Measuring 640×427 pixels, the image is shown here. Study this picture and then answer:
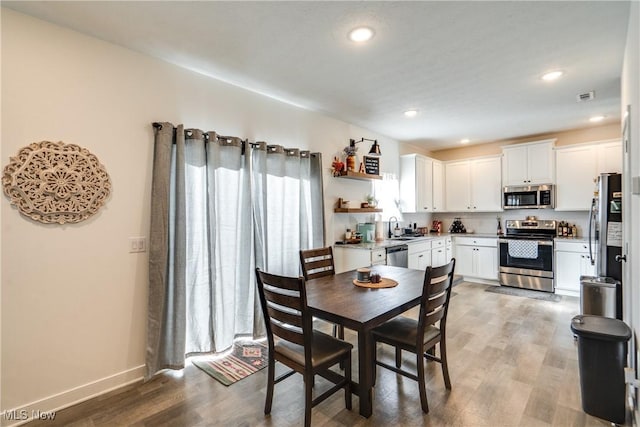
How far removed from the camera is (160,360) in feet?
8.36

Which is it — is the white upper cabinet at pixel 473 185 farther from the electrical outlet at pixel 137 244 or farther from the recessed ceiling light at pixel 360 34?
the electrical outlet at pixel 137 244

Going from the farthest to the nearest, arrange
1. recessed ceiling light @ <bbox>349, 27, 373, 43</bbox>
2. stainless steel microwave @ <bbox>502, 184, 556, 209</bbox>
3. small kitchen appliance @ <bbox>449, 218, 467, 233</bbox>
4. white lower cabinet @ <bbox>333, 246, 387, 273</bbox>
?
A: small kitchen appliance @ <bbox>449, 218, 467, 233</bbox> → stainless steel microwave @ <bbox>502, 184, 556, 209</bbox> → white lower cabinet @ <bbox>333, 246, 387, 273</bbox> → recessed ceiling light @ <bbox>349, 27, 373, 43</bbox>

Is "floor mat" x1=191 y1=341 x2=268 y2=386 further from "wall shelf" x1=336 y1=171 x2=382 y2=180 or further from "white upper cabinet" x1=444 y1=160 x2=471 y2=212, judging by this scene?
"white upper cabinet" x1=444 y1=160 x2=471 y2=212

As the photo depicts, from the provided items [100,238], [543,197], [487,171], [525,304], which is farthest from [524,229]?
[100,238]

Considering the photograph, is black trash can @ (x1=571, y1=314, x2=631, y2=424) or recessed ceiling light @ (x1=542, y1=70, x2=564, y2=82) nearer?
black trash can @ (x1=571, y1=314, x2=631, y2=424)

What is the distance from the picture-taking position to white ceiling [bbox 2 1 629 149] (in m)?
2.01

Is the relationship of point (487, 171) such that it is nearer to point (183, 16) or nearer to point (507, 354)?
point (507, 354)

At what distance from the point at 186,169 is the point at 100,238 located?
87 cm

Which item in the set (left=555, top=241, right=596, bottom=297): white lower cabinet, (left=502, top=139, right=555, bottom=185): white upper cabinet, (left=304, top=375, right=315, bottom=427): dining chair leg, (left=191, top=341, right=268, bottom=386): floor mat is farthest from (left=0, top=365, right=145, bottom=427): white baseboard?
(left=502, top=139, right=555, bottom=185): white upper cabinet

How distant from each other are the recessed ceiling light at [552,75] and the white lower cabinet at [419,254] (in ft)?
8.76

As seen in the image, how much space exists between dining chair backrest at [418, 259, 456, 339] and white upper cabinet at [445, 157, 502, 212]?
→ 14.1 ft

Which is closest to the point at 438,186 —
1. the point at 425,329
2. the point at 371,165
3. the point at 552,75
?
the point at 371,165

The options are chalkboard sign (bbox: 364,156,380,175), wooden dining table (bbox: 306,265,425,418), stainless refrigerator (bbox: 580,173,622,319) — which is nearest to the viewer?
wooden dining table (bbox: 306,265,425,418)

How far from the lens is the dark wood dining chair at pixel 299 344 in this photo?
180cm
